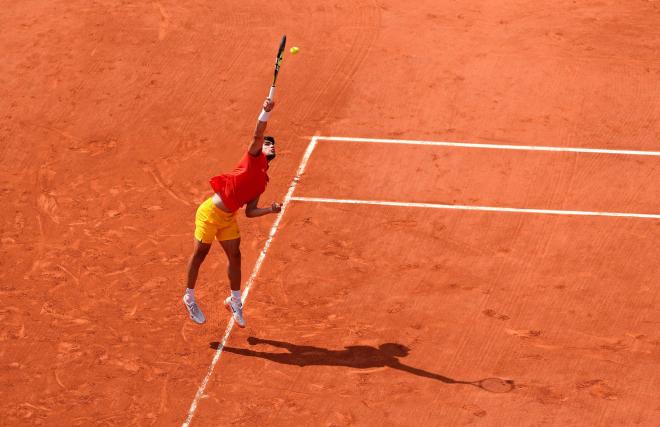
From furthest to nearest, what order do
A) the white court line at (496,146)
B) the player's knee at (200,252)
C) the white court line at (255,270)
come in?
the white court line at (496,146) < the player's knee at (200,252) < the white court line at (255,270)

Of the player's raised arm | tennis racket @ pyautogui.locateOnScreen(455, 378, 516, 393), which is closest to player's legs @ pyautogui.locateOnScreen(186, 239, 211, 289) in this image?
the player's raised arm

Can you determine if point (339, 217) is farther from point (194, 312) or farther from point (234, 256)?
point (194, 312)

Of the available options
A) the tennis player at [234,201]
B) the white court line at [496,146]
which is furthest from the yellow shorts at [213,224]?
the white court line at [496,146]

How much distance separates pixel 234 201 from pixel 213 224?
43 centimetres

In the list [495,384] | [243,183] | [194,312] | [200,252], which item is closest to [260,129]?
[243,183]

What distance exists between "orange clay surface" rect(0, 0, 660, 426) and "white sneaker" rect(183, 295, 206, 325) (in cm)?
19

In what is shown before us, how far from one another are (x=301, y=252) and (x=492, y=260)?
2.77 m

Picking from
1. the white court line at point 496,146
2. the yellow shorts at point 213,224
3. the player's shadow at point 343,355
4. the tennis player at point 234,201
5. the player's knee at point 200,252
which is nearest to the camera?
the tennis player at point 234,201

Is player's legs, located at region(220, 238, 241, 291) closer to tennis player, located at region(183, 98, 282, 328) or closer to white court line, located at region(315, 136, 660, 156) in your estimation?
tennis player, located at region(183, 98, 282, 328)

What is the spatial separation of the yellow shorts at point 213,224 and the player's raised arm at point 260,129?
88 centimetres

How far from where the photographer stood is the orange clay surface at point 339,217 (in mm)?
13781

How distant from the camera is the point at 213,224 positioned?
548 inches

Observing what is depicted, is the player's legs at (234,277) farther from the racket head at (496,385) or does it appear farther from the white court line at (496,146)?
the white court line at (496,146)

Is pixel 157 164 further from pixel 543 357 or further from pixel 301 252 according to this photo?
pixel 543 357
